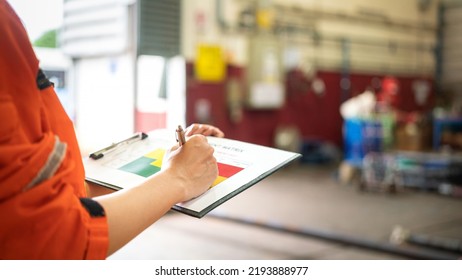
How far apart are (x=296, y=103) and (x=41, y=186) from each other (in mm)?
6678

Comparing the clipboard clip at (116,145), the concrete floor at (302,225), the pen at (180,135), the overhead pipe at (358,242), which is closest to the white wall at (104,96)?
the concrete floor at (302,225)

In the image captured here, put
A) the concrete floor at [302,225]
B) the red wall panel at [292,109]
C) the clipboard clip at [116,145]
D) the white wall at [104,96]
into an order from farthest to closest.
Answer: the red wall panel at [292,109]
the white wall at [104,96]
the concrete floor at [302,225]
the clipboard clip at [116,145]

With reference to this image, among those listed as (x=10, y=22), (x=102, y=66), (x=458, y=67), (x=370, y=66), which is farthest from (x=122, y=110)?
(x=458, y=67)

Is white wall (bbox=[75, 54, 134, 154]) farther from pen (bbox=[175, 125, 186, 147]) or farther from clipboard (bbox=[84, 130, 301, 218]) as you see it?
pen (bbox=[175, 125, 186, 147])

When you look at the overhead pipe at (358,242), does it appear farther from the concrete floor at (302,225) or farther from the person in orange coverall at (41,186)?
the person in orange coverall at (41,186)

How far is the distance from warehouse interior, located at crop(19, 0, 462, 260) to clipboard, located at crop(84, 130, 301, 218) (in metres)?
0.47

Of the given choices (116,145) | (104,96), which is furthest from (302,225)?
(116,145)

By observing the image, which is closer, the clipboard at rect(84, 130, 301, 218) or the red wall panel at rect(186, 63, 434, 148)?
the clipboard at rect(84, 130, 301, 218)

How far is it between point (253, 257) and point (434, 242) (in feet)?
3.81

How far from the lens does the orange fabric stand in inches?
24.0

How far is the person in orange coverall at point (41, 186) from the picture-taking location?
61 centimetres

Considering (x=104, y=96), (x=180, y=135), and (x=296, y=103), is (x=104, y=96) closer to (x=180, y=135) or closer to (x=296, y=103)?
(x=180, y=135)

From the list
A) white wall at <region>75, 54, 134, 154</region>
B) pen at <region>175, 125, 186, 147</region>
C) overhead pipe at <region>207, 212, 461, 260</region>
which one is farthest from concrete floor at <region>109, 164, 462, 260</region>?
pen at <region>175, 125, 186, 147</region>

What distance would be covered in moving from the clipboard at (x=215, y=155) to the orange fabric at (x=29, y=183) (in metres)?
0.19
